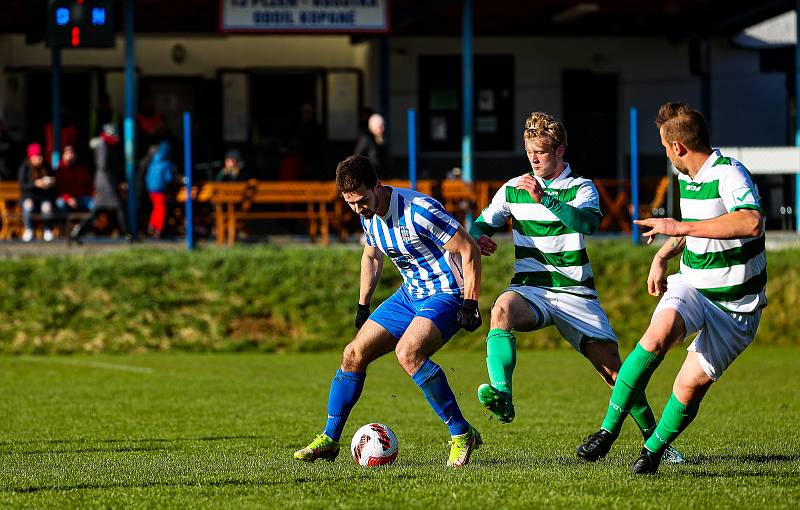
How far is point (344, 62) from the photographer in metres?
28.8

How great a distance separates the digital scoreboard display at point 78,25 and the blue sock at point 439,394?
1134 centimetres

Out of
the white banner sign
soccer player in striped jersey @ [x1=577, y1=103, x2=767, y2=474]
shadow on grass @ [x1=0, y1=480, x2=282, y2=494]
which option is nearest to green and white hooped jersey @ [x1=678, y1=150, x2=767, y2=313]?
soccer player in striped jersey @ [x1=577, y1=103, x2=767, y2=474]

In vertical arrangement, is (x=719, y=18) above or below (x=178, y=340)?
above

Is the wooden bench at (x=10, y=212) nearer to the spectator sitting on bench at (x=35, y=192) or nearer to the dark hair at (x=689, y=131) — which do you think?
the spectator sitting on bench at (x=35, y=192)

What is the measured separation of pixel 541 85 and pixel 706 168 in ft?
70.7

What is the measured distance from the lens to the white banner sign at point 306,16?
22062mm

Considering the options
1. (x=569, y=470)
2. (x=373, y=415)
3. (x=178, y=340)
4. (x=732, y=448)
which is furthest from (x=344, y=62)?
(x=569, y=470)

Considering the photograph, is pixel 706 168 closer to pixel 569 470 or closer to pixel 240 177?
pixel 569 470

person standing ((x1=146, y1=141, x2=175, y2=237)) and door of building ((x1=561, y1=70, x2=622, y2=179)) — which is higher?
door of building ((x1=561, y1=70, x2=622, y2=179))

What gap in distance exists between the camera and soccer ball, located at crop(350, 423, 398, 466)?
866cm

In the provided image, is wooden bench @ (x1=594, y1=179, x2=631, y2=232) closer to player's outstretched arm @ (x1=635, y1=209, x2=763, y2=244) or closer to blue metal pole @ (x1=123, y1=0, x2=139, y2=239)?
blue metal pole @ (x1=123, y1=0, x2=139, y2=239)

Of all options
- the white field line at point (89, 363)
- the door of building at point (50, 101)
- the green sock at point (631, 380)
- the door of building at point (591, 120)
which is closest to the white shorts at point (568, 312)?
the green sock at point (631, 380)

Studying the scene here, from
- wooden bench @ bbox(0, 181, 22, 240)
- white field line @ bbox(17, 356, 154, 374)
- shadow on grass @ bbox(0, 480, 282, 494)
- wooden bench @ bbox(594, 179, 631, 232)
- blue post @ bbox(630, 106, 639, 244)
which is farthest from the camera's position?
wooden bench @ bbox(594, 179, 631, 232)

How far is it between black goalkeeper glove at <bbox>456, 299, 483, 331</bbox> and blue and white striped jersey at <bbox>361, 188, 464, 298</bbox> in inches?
10.9
